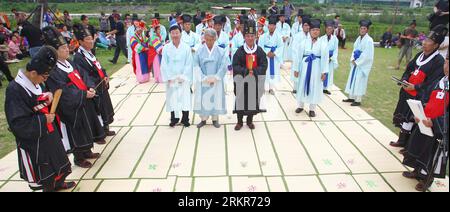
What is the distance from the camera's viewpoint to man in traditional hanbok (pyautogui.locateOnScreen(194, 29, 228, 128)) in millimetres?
5207

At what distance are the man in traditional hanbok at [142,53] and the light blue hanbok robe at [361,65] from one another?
5.01 meters

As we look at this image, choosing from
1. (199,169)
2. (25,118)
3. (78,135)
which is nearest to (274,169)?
(199,169)

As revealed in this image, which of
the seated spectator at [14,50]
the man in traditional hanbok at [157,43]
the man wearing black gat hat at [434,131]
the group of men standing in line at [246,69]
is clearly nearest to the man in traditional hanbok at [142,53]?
the man in traditional hanbok at [157,43]

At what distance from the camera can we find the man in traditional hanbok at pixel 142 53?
26.9 feet

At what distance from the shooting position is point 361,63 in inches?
251

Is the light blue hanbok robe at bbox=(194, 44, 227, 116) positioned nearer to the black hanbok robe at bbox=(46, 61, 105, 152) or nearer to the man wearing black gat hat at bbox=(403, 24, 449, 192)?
the black hanbok robe at bbox=(46, 61, 105, 152)

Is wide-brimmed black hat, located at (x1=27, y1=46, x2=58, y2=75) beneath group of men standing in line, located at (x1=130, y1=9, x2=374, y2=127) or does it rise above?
above

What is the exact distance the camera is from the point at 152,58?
8.38 metres

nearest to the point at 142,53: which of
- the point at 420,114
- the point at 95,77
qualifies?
the point at 95,77

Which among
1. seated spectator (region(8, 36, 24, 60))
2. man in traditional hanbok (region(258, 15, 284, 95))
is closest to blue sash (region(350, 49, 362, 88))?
man in traditional hanbok (region(258, 15, 284, 95))

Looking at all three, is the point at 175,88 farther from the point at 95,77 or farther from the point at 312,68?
the point at 312,68

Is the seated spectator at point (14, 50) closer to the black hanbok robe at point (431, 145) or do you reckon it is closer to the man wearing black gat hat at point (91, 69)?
the man wearing black gat hat at point (91, 69)

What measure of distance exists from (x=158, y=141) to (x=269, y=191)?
6.94 ft

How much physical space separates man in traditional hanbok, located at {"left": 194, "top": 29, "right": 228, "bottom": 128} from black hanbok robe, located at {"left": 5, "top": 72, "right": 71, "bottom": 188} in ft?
8.29
